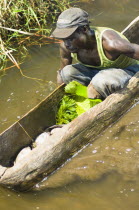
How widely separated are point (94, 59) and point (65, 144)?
1038 millimetres

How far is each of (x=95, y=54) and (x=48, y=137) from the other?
1039mm

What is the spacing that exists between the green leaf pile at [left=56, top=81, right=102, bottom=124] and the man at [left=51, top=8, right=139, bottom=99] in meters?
0.08

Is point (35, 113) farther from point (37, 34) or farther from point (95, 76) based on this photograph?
point (37, 34)

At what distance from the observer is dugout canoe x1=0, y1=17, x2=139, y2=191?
2.92 metres

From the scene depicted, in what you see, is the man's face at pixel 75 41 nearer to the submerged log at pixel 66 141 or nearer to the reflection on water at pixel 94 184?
the submerged log at pixel 66 141

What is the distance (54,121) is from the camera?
384cm

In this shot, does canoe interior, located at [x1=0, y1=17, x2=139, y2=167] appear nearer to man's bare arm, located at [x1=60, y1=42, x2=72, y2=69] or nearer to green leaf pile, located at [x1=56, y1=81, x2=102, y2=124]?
green leaf pile, located at [x1=56, y1=81, x2=102, y2=124]

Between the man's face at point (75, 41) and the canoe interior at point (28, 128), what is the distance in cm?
50

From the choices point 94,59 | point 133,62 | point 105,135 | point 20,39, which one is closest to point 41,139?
point 105,135

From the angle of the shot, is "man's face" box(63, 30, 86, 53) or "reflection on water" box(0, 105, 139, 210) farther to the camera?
"man's face" box(63, 30, 86, 53)

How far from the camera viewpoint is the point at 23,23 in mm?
6055

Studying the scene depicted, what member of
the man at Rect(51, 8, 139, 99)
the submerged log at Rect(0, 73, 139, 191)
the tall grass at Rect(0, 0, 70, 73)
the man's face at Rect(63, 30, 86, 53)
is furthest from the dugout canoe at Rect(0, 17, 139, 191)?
the tall grass at Rect(0, 0, 70, 73)

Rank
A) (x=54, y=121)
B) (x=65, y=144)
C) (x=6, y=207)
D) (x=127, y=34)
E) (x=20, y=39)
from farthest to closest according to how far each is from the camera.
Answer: (x=20, y=39)
(x=127, y=34)
(x=54, y=121)
(x=65, y=144)
(x=6, y=207)

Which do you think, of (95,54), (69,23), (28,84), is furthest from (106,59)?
(28,84)
